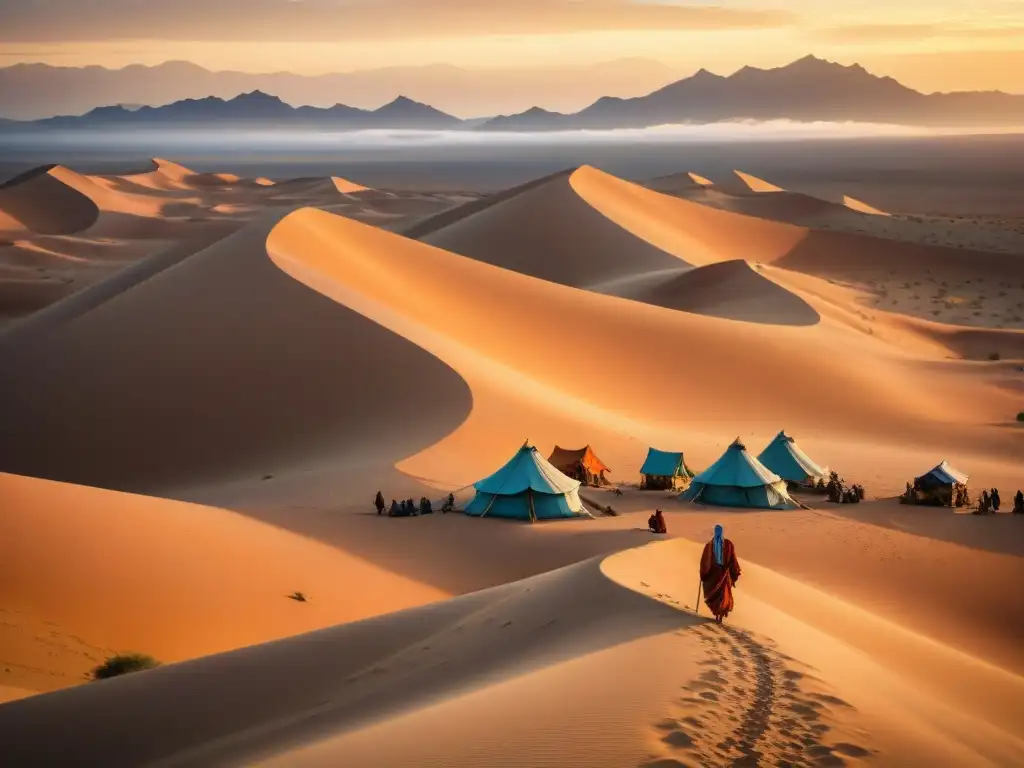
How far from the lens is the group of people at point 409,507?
19109mm

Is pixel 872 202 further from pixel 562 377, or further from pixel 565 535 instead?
pixel 565 535

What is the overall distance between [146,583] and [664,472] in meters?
9.60

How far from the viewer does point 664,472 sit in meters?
21.6

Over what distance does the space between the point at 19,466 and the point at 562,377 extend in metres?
12.6

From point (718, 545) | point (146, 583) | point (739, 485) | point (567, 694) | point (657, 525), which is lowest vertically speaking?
point (146, 583)

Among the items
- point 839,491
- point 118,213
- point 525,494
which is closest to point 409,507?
point 525,494

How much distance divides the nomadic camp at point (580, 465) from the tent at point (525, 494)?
1823 mm

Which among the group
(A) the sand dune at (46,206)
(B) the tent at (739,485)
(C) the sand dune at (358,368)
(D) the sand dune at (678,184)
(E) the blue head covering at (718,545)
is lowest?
(E) the blue head covering at (718,545)

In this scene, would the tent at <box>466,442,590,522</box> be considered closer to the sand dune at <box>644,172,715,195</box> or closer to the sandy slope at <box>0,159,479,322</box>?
the sandy slope at <box>0,159,479,322</box>

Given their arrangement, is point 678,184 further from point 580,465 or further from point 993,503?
point 993,503

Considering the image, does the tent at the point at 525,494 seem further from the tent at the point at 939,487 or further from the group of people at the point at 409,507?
the tent at the point at 939,487

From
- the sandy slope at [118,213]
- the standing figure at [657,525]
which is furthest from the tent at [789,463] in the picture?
the sandy slope at [118,213]

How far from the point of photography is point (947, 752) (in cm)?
897

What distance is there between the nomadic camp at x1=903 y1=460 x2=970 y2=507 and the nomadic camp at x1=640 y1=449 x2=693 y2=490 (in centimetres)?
365
